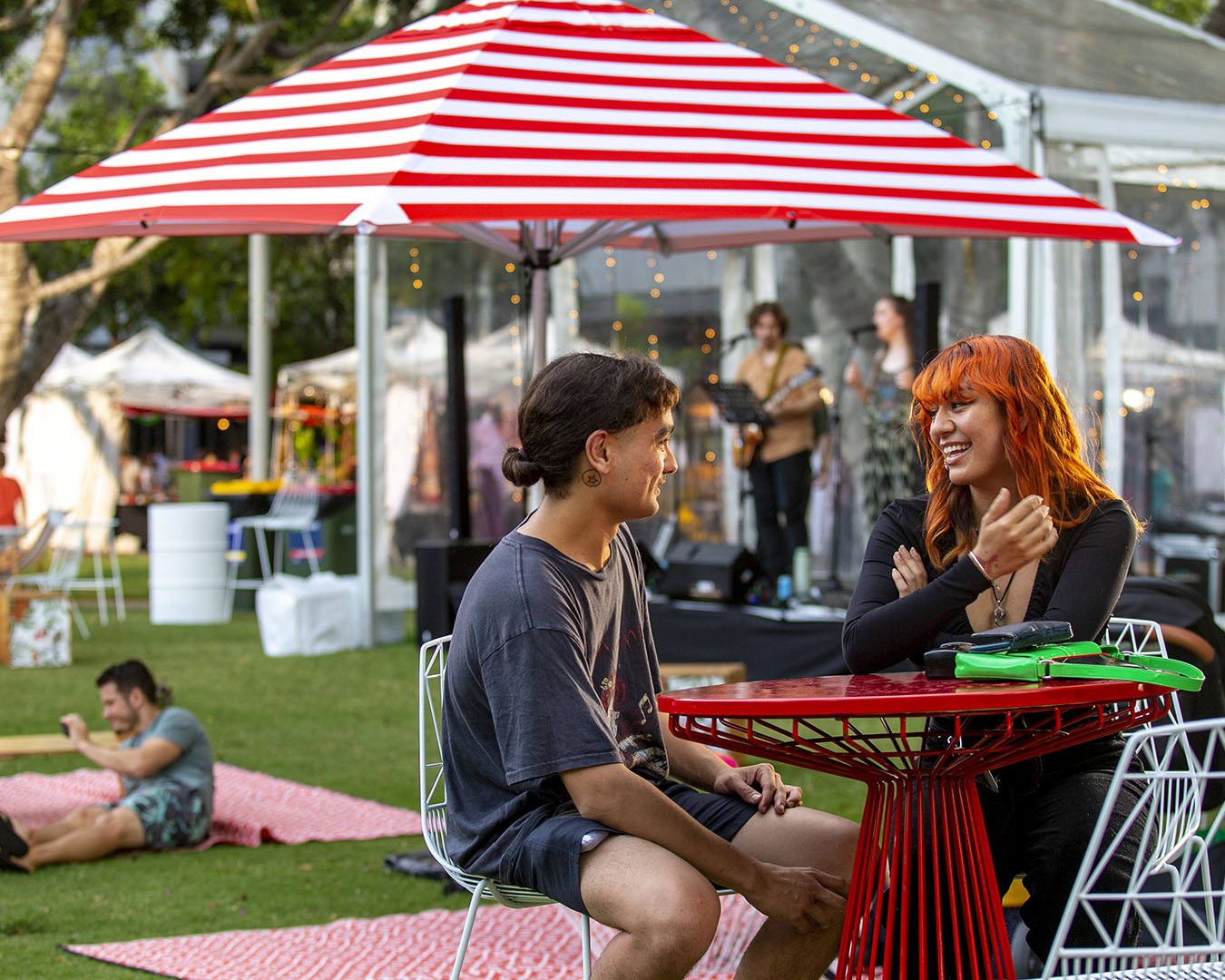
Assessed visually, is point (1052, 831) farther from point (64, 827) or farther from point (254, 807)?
point (254, 807)

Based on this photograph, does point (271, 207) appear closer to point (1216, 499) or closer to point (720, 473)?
point (1216, 499)

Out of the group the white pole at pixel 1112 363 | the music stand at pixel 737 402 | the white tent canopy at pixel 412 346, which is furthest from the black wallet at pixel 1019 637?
the white tent canopy at pixel 412 346

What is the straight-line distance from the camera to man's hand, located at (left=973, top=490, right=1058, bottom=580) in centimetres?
239

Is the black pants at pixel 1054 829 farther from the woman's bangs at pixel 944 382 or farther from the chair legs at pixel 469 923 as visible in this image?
the chair legs at pixel 469 923

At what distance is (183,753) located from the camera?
5.06 meters

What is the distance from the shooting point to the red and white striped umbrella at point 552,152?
10.6 ft

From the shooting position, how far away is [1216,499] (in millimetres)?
8375

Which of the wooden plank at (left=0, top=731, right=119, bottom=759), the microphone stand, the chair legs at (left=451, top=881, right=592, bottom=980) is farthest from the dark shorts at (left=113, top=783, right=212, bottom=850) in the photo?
the microphone stand

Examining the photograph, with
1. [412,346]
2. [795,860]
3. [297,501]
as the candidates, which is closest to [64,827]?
[795,860]

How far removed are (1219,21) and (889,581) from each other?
1029 centimetres

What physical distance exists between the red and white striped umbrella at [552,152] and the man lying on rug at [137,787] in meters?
1.87

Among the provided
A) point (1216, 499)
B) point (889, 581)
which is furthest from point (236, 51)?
point (889, 581)

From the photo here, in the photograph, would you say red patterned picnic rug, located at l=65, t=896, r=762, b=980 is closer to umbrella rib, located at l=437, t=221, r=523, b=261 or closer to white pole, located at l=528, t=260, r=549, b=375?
white pole, located at l=528, t=260, r=549, b=375

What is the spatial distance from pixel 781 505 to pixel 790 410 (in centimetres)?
62
